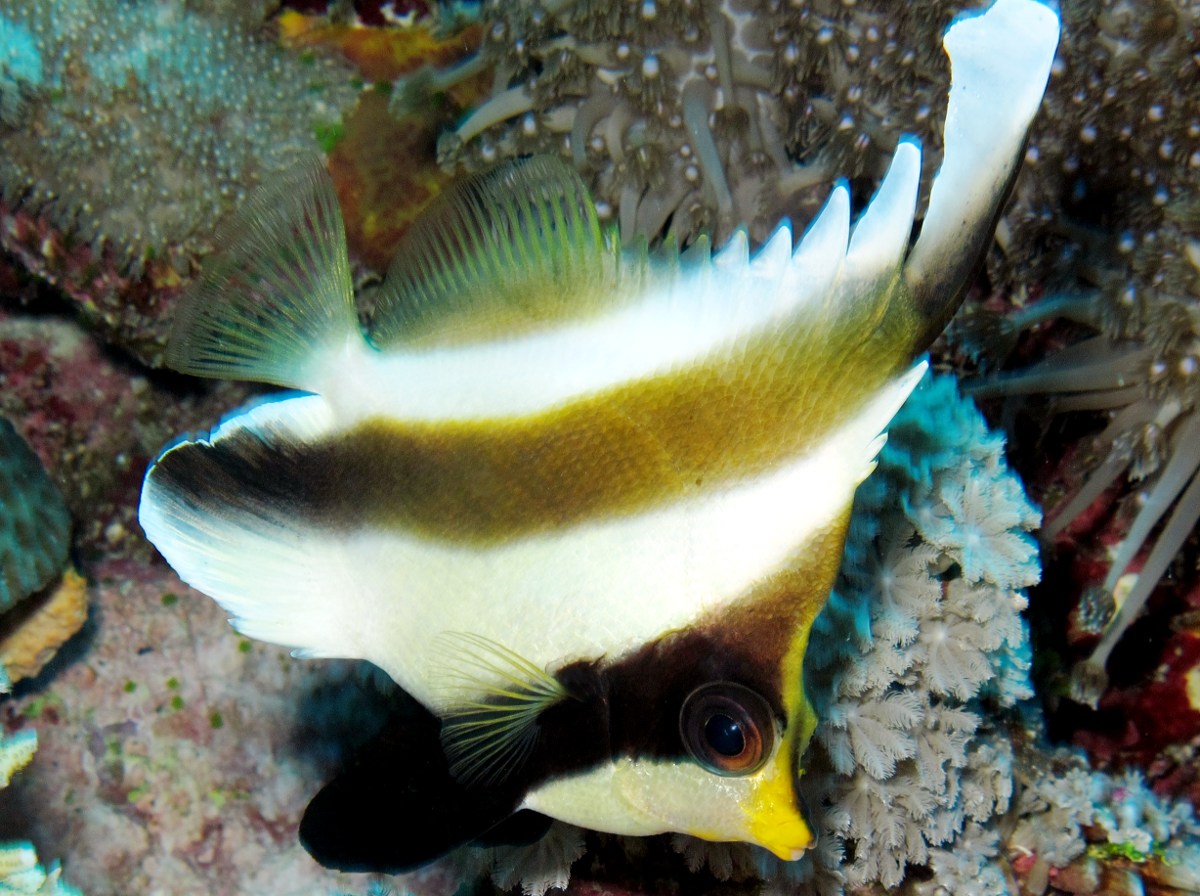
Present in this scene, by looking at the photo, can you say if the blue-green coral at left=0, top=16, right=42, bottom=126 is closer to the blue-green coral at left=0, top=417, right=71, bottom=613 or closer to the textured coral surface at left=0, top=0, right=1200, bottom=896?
the textured coral surface at left=0, top=0, right=1200, bottom=896

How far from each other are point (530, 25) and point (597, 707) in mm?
2756

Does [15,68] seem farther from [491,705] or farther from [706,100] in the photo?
[491,705]

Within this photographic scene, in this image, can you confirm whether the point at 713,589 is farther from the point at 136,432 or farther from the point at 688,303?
the point at 136,432

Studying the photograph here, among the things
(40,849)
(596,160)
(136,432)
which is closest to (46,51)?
(136,432)

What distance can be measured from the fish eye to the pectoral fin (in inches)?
15.3

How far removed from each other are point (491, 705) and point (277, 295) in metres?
0.82

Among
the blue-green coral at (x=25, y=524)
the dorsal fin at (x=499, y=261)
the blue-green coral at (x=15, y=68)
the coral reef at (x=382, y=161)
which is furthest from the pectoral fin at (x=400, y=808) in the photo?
the blue-green coral at (x=15, y=68)

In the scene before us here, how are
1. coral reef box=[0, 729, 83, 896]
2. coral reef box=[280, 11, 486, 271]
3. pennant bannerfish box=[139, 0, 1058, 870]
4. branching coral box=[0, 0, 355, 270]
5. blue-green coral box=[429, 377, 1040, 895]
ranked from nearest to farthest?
pennant bannerfish box=[139, 0, 1058, 870] < coral reef box=[0, 729, 83, 896] < blue-green coral box=[429, 377, 1040, 895] < branching coral box=[0, 0, 355, 270] < coral reef box=[280, 11, 486, 271]

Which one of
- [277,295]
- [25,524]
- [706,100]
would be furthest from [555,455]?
[25,524]

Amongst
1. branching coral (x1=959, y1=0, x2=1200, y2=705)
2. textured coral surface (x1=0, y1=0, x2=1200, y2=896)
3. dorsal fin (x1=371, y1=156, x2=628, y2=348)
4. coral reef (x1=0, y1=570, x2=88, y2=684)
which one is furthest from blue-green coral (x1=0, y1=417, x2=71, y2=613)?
branching coral (x1=959, y1=0, x2=1200, y2=705)

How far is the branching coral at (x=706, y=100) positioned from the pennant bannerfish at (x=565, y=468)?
5.61 feet

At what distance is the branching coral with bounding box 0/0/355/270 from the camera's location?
3.03 m

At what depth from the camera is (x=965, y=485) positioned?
7.88ft

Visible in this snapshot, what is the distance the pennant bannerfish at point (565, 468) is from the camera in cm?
113
